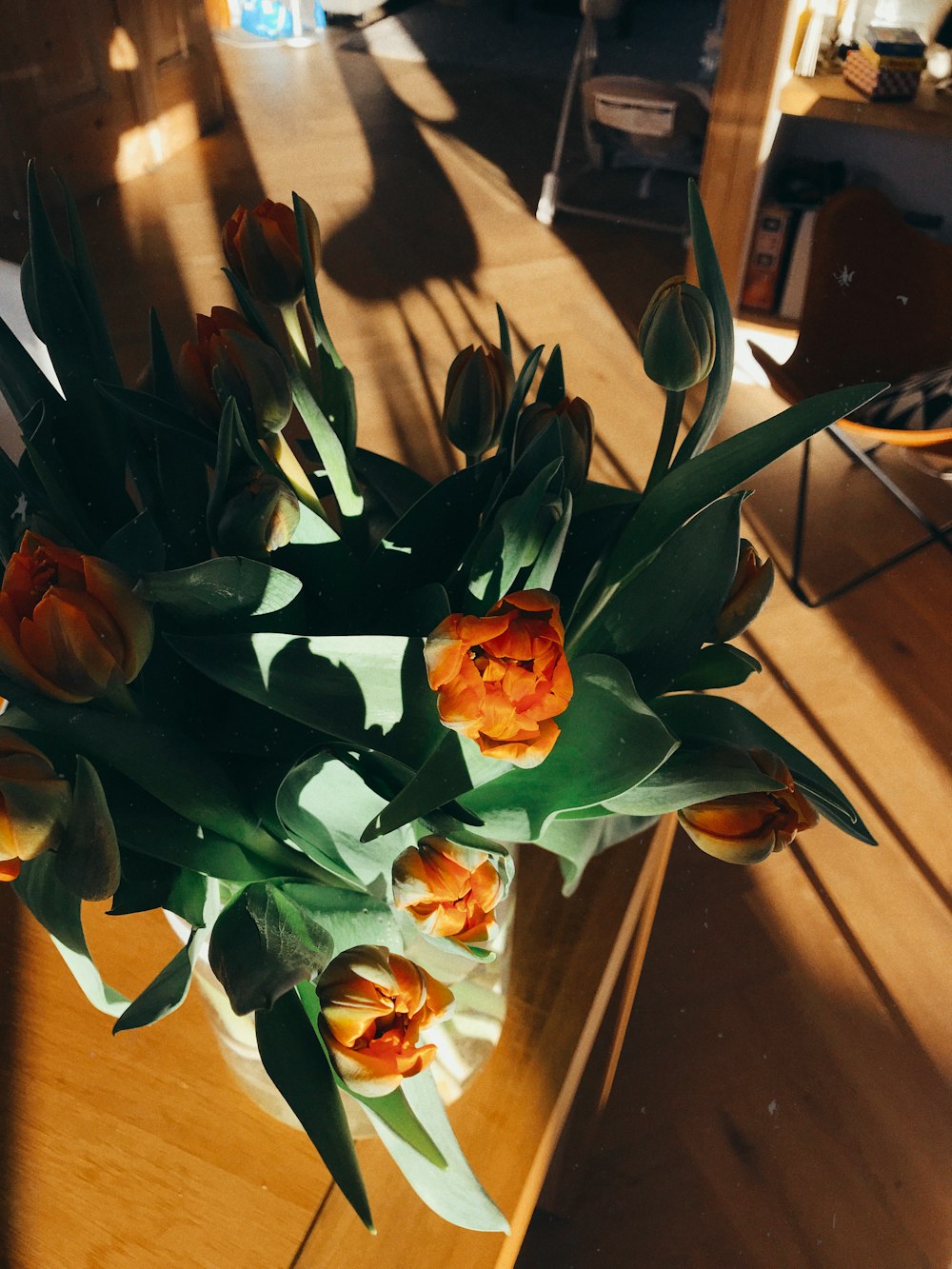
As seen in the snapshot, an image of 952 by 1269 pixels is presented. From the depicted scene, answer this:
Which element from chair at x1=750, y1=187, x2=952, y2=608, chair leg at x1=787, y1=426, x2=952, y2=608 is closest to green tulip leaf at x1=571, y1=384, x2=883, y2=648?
chair leg at x1=787, y1=426, x2=952, y2=608

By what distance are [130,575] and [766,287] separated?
10.2 feet

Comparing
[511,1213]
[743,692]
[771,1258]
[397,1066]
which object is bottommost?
[771,1258]

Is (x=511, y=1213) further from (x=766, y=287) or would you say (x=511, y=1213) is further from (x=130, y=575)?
(x=766, y=287)

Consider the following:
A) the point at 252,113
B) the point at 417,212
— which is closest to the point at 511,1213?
the point at 417,212

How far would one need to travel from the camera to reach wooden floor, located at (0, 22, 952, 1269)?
60.4 inches

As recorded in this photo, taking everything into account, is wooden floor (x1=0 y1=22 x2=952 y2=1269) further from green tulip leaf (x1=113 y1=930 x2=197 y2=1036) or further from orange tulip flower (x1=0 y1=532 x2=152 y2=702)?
orange tulip flower (x1=0 y1=532 x2=152 y2=702)

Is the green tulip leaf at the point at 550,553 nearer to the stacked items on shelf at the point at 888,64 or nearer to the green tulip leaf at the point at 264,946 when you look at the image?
the green tulip leaf at the point at 264,946

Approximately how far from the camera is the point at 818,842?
1999 millimetres

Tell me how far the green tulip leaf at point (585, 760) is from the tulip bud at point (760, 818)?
0.06m

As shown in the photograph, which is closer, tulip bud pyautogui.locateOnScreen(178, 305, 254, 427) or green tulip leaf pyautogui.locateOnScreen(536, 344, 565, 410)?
tulip bud pyautogui.locateOnScreen(178, 305, 254, 427)

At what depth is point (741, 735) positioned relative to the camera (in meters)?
0.57

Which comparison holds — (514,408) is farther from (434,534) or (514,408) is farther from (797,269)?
(797,269)

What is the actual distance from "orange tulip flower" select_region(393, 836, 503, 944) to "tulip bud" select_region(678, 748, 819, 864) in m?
0.12

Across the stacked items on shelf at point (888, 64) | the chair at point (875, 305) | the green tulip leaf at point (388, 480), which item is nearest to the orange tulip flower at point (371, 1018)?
the green tulip leaf at point (388, 480)
